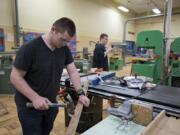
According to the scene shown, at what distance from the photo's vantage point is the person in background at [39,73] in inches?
44.3

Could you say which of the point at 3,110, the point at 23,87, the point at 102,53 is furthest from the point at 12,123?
the point at 102,53

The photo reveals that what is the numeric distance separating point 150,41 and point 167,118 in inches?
80.4

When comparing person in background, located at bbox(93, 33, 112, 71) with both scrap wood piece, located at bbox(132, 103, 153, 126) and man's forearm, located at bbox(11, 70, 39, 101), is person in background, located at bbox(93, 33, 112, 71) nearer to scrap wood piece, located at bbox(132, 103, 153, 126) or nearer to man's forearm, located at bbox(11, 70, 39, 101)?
scrap wood piece, located at bbox(132, 103, 153, 126)

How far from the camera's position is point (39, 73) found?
3.98 feet

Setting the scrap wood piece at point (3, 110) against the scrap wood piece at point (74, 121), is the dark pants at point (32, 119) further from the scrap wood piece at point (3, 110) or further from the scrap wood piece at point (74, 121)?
the scrap wood piece at point (3, 110)

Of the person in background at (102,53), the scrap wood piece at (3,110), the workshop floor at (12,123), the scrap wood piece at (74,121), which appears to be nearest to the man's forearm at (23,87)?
the scrap wood piece at (74,121)

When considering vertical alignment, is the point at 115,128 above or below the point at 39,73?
below

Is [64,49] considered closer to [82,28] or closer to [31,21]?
[31,21]

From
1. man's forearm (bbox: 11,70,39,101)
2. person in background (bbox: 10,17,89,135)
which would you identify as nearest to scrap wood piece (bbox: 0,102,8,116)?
person in background (bbox: 10,17,89,135)

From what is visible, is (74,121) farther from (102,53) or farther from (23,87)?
(102,53)

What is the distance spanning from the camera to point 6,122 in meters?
2.59

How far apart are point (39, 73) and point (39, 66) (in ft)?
0.17

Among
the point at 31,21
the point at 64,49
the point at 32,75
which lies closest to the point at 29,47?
the point at 32,75

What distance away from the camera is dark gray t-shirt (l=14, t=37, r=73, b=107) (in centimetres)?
114
